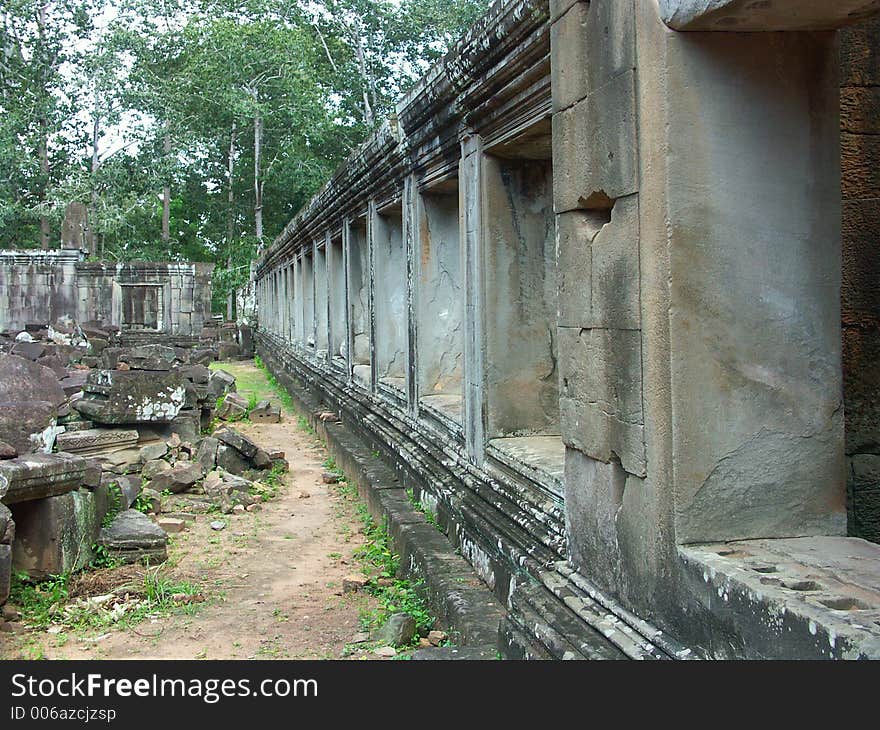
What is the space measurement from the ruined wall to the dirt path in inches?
93.2

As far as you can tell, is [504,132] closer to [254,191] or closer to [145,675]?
[145,675]

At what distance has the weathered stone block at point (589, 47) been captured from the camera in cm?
287

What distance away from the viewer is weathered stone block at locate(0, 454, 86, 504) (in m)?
5.07

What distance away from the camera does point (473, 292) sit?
16.9 feet

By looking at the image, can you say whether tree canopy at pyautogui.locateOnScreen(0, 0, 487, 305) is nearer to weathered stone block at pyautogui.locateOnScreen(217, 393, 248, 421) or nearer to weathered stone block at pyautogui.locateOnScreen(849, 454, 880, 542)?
weathered stone block at pyautogui.locateOnScreen(217, 393, 248, 421)

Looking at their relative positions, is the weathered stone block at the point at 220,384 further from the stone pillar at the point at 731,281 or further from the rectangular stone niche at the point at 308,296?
the stone pillar at the point at 731,281

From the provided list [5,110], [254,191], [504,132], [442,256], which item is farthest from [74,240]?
[504,132]

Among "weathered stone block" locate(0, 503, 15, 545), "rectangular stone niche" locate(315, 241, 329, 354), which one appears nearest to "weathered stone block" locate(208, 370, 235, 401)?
"rectangular stone niche" locate(315, 241, 329, 354)

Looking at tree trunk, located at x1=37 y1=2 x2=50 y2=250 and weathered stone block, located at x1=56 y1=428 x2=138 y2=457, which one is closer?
weathered stone block, located at x1=56 y1=428 x2=138 y2=457

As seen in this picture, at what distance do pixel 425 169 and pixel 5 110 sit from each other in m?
38.0

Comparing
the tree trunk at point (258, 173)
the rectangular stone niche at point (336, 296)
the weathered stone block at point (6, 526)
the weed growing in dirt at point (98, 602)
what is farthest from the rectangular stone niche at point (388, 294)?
the tree trunk at point (258, 173)

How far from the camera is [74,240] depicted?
2889 cm

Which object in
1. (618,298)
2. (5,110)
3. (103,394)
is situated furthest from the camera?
(5,110)

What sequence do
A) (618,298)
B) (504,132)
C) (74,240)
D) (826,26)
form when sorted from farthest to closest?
(74,240)
(504,132)
(618,298)
(826,26)
